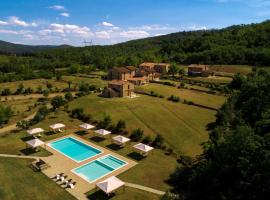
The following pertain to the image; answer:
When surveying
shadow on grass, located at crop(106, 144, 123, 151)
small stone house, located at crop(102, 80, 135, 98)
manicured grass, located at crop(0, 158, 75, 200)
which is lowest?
manicured grass, located at crop(0, 158, 75, 200)

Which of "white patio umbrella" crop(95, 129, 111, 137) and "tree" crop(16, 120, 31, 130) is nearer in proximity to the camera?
"white patio umbrella" crop(95, 129, 111, 137)

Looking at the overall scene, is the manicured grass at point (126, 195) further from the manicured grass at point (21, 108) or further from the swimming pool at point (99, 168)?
the manicured grass at point (21, 108)

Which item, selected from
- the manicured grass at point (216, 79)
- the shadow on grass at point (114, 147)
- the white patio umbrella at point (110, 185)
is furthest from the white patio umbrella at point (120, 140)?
the manicured grass at point (216, 79)

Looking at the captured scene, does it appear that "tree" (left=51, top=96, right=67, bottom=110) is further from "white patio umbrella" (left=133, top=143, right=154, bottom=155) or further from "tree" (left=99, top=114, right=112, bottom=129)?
"white patio umbrella" (left=133, top=143, right=154, bottom=155)

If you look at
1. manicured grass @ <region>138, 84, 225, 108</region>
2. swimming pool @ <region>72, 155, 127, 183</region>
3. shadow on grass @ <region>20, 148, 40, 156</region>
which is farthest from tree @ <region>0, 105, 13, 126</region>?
manicured grass @ <region>138, 84, 225, 108</region>

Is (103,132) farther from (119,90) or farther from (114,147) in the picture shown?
(119,90)

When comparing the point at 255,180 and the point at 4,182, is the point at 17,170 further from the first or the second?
the point at 255,180
